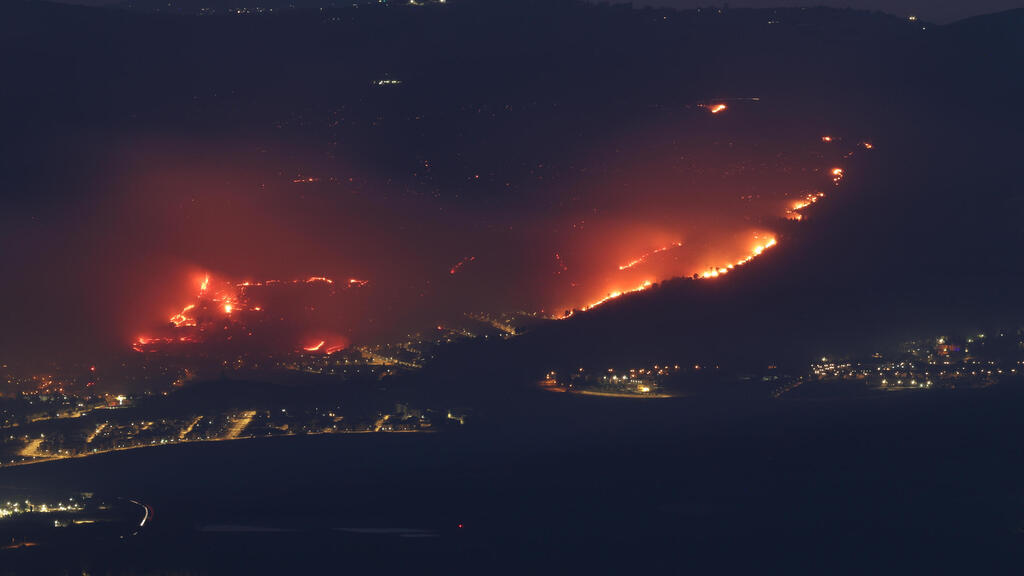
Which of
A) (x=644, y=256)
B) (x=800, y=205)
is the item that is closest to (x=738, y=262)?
(x=644, y=256)

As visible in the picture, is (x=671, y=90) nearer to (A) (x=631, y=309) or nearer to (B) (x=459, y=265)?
(B) (x=459, y=265)

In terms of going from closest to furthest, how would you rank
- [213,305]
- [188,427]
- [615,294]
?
1. [188,427]
2. [615,294]
3. [213,305]

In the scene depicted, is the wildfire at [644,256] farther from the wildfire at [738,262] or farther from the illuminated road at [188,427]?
the illuminated road at [188,427]

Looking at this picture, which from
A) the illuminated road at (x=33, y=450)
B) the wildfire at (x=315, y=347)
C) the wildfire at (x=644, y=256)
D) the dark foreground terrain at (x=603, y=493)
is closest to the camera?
the dark foreground terrain at (x=603, y=493)

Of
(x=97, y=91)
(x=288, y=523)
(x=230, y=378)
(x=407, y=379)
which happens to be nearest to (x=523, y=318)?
(x=407, y=379)

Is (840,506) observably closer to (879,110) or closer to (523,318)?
(523,318)

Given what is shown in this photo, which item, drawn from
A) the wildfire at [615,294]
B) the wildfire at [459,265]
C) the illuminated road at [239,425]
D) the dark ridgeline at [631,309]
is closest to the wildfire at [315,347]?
the dark ridgeline at [631,309]

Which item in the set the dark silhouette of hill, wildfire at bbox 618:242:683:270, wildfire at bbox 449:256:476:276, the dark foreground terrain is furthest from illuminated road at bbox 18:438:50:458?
wildfire at bbox 618:242:683:270

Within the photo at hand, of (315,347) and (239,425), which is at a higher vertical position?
(315,347)
